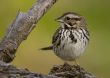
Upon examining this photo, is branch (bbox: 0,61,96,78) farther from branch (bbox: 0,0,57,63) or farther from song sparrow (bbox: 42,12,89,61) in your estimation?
song sparrow (bbox: 42,12,89,61)

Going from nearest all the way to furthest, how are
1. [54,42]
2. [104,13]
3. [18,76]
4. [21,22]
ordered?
1. [18,76]
2. [21,22]
3. [54,42]
4. [104,13]

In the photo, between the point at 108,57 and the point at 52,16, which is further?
the point at 52,16

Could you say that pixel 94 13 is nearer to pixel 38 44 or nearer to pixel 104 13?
pixel 104 13

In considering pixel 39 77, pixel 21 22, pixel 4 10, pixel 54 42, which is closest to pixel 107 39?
pixel 4 10

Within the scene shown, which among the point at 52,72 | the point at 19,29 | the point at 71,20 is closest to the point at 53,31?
the point at 71,20

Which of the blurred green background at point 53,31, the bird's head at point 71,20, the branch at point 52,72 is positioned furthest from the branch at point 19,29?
the blurred green background at point 53,31

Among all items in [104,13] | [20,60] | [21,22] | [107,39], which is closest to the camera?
[21,22]

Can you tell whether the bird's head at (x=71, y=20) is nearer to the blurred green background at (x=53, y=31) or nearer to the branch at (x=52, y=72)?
the branch at (x=52, y=72)

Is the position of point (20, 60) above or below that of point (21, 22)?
below
